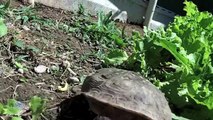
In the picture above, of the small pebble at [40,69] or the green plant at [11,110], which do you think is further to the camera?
the small pebble at [40,69]

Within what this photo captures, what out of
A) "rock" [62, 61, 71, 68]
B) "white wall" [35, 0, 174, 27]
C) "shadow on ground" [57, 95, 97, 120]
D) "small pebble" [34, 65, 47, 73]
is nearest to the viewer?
"shadow on ground" [57, 95, 97, 120]

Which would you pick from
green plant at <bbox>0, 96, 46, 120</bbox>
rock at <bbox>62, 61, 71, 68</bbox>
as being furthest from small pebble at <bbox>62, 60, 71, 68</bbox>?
green plant at <bbox>0, 96, 46, 120</bbox>

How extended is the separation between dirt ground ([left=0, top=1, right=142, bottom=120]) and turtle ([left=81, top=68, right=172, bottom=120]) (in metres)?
0.27

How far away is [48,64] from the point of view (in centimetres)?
369

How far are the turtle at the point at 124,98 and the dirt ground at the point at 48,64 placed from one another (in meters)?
0.27

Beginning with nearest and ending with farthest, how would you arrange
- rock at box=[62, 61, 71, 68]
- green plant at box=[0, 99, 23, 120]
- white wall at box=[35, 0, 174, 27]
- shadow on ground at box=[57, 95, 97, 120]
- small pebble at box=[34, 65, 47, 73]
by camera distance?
1. green plant at box=[0, 99, 23, 120]
2. shadow on ground at box=[57, 95, 97, 120]
3. small pebble at box=[34, 65, 47, 73]
4. rock at box=[62, 61, 71, 68]
5. white wall at box=[35, 0, 174, 27]

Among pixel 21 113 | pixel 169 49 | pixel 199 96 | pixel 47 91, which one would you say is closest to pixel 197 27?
pixel 169 49

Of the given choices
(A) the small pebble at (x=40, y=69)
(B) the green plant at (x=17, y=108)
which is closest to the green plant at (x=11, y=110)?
(B) the green plant at (x=17, y=108)

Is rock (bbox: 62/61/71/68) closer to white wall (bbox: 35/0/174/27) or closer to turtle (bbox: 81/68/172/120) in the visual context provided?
turtle (bbox: 81/68/172/120)

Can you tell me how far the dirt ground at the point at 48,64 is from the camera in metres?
3.27

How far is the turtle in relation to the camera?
298 cm

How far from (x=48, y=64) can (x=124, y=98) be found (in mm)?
926

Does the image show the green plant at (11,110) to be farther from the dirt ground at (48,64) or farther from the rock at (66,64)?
the rock at (66,64)

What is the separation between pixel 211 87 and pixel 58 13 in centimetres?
172
